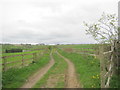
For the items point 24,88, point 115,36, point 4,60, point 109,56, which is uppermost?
point 115,36

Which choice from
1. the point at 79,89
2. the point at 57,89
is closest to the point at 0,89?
the point at 57,89

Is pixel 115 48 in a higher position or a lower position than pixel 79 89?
higher

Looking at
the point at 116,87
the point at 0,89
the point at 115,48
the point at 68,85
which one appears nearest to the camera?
the point at 116,87

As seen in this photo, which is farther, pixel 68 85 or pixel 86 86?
pixel 68 85

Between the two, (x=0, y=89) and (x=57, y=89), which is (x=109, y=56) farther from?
(x=0, y=89)

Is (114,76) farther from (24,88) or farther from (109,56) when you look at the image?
(24,88)

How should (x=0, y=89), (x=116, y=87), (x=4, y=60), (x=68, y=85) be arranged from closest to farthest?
1. (x=116, y=87)
2. (x=0, y=89)
3. (x=68, y=85)
4. (x=4, y=60)

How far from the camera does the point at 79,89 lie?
19.2 feet

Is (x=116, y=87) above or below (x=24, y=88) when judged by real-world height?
above

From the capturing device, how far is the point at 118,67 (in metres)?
5.57

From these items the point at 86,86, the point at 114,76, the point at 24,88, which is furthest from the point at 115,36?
the point at 24,88

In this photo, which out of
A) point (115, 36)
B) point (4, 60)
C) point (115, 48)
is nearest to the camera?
point (115, 48)

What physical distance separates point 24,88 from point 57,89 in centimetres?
184

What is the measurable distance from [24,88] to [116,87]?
4.56 m
